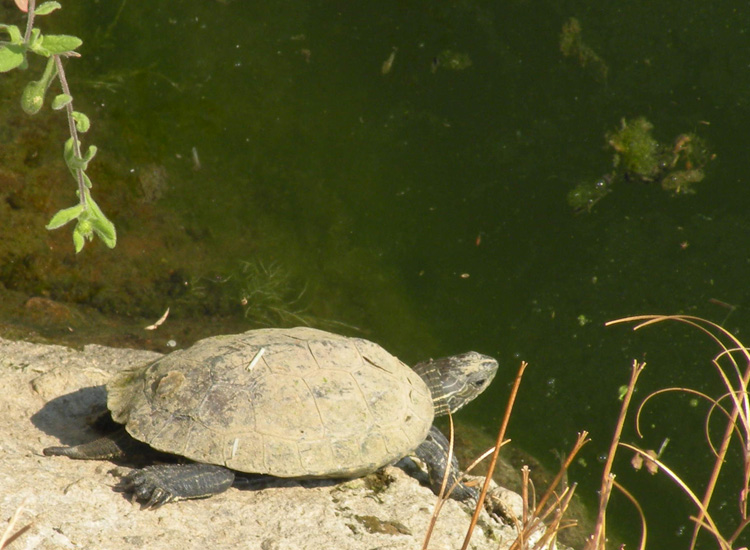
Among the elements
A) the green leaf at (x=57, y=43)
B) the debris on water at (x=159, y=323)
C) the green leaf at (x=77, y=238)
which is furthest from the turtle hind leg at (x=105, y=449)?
the green leaf at (x=57, y=43)

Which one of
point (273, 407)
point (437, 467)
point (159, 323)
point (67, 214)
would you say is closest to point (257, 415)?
point (273, 407)

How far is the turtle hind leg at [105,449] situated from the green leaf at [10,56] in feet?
5.66

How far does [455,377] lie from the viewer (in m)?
3.71

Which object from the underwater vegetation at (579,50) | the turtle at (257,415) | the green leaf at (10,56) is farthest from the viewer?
the underwater vegetation at (579,50)

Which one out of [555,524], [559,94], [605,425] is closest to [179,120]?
[559,94]

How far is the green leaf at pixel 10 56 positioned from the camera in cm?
136

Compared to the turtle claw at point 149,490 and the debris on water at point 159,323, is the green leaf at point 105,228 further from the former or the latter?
the debris on water at point 159,323

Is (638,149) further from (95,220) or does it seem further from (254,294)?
(95,220)

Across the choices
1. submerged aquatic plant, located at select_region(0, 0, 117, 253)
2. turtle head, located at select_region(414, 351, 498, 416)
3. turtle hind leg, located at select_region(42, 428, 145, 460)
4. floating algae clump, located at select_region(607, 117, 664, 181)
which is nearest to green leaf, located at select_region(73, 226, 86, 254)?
submerged aquatic plant, located at select_region(0, 0, 117, 253)

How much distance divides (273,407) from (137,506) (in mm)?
613

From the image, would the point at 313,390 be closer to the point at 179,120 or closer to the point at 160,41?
the point at 179,120

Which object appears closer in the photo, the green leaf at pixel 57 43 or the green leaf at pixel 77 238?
the green leaf at pixel 57 43

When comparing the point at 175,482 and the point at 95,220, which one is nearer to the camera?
the point at 95,220

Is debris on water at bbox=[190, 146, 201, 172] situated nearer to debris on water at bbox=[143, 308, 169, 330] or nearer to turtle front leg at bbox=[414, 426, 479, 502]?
debris on water at bbox=[143, 308, 169, 330]
